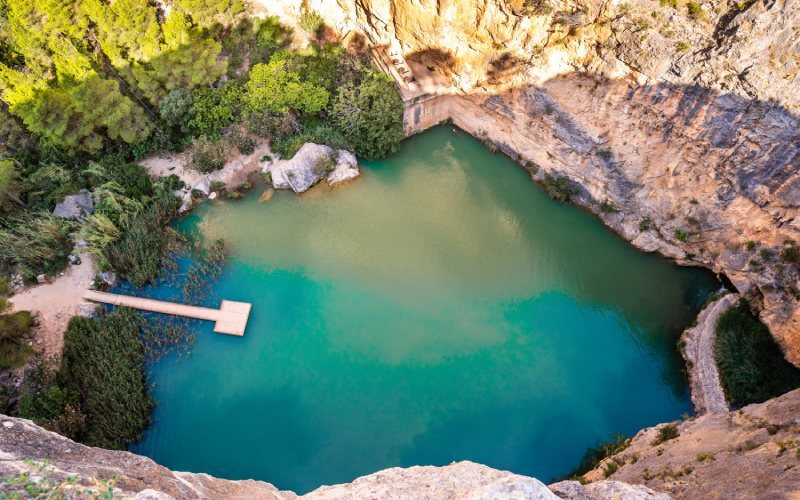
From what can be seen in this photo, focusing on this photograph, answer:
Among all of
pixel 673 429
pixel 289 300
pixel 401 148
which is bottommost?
pixel 673 429

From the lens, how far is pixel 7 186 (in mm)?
16391

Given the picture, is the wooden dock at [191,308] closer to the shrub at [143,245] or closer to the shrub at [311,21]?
the shrub at [143,245]

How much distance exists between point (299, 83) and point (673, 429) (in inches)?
732

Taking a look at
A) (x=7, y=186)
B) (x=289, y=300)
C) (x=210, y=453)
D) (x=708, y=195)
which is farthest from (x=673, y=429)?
(x=7, y=186)

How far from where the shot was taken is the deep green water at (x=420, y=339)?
1389 cm

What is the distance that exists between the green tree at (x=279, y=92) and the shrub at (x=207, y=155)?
2.20 metres

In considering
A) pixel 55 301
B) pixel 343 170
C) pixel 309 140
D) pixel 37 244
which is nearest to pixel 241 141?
pixel 309 140

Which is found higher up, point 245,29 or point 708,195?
point 245,29

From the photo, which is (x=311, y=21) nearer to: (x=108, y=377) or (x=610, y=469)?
(x=108, y=377)

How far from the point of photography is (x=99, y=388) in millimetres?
14055

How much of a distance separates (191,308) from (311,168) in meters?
7.41

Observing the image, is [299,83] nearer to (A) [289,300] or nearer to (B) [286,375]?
(A) [289,300]

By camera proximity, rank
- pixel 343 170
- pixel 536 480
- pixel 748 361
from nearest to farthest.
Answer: pixel 536 480
pixel 748 361
pixel 343 170

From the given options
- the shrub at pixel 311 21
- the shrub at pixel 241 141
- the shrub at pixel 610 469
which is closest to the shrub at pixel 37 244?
the shrub at pixel 241 141
